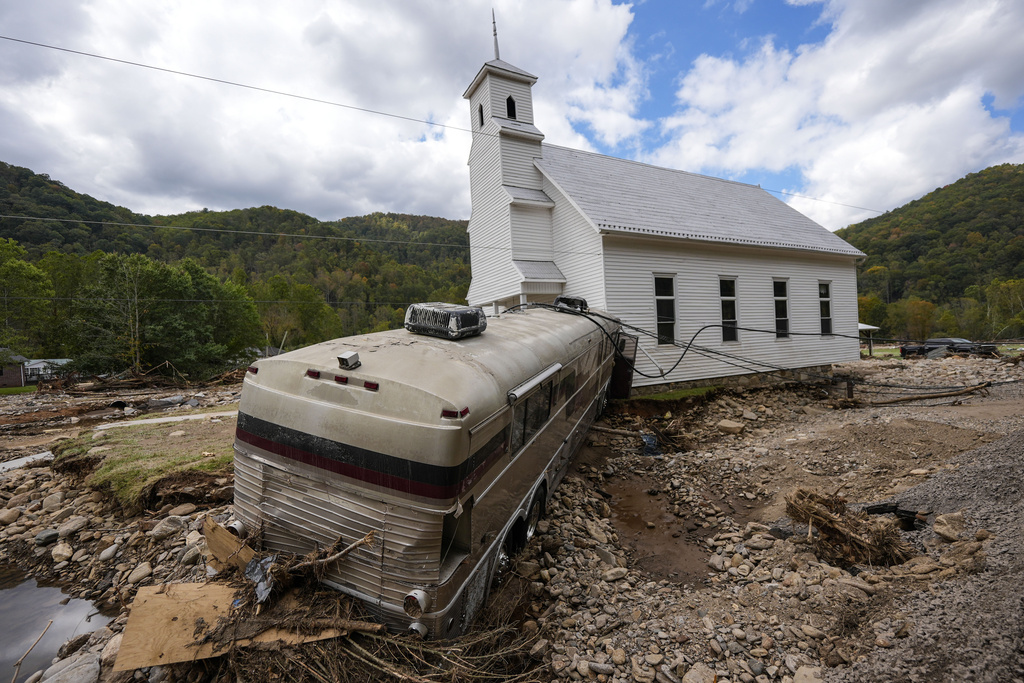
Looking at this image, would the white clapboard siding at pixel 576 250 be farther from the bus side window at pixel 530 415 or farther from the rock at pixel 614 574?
the rock at pixel 614 574

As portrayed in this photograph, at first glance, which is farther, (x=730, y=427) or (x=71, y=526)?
(x=730, y=427)

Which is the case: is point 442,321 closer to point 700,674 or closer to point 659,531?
point 700,674

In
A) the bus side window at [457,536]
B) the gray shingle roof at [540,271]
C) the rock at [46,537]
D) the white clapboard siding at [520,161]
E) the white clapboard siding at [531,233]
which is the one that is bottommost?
the rock at [46,537]

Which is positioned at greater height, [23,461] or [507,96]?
[507,96]

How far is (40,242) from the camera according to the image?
3753 cm

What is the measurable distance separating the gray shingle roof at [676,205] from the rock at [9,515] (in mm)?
12494

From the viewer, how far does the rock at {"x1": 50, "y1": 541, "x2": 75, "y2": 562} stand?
4.98 meters

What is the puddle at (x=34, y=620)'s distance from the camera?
3.71 meters

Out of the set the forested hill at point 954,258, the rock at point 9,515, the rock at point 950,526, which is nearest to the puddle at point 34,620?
the rock at point 9,515

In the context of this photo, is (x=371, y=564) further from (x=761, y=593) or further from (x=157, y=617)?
(x=761, y=593)

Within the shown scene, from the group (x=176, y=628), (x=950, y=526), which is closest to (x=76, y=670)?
(x=176, y=628)

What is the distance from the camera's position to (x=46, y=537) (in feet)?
17.4

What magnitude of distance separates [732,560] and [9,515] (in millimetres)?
9693

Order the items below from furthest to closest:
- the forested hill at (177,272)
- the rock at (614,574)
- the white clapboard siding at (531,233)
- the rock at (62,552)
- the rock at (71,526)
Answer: the forested hill at (177,272) < the white clapboard siding at (531,233) < the rock at (71,526) < the rock at (62,552) < the rock at (614,574)
